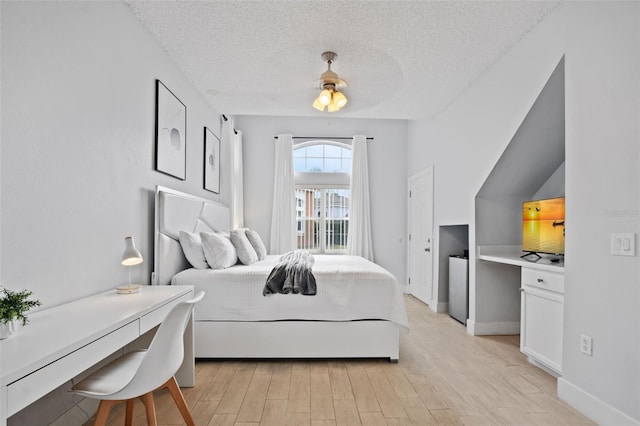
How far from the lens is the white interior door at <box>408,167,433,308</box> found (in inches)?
192

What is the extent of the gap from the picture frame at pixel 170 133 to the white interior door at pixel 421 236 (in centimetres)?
317

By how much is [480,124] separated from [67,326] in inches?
144

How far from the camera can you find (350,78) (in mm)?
3566

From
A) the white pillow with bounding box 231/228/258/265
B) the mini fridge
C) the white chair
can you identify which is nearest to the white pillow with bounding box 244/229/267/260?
the white pillow with bounding box 231/228/258/265

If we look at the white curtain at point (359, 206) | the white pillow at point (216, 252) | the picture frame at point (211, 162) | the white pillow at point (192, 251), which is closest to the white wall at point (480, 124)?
the white curtain at point (359, 206)

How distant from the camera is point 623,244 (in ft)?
6.07

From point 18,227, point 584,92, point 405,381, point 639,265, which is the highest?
point 584,92

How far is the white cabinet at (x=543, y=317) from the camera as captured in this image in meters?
2.49

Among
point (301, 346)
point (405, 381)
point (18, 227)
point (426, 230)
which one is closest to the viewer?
point (18, 227)

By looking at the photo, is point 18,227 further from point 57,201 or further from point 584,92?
point 584,92

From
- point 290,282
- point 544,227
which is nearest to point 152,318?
point 290,282

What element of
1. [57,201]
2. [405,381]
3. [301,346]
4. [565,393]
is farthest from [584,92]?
[57,201]

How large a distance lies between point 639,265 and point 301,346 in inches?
87.1

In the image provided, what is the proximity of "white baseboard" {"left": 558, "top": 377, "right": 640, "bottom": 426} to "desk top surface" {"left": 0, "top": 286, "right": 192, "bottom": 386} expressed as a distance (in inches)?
97.3
